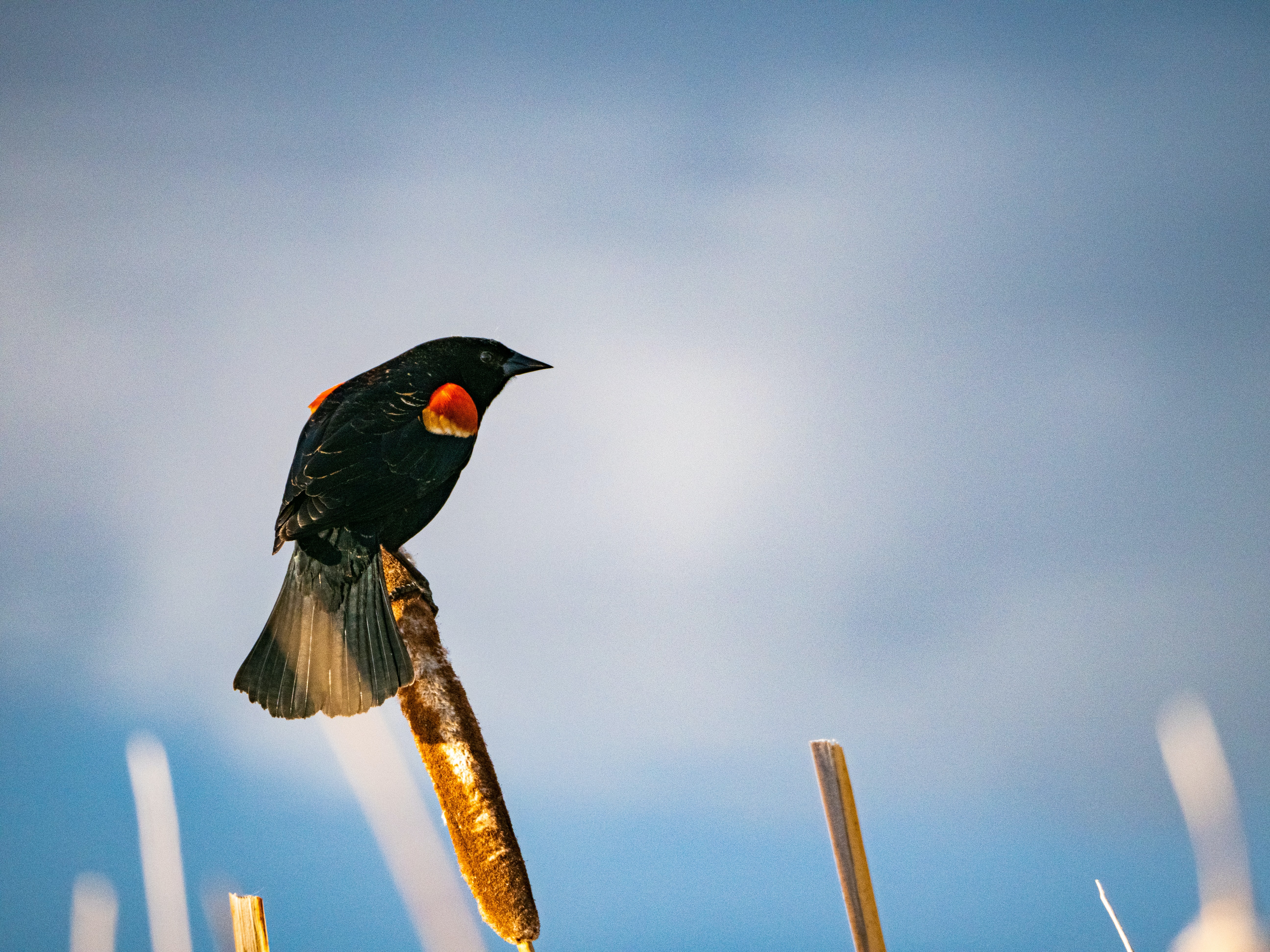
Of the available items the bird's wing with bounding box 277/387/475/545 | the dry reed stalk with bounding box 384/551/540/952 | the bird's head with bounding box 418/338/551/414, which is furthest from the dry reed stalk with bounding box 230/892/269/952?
the bird's head with bounding box 418/338/551/414

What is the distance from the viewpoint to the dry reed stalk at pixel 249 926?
2365mm

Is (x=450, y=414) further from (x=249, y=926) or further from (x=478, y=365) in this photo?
(x=249, y=926)

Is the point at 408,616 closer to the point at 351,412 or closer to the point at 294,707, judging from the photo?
the point at 294,707

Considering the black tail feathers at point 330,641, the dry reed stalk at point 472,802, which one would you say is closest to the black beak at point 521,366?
the black tail feathers at point 330,641

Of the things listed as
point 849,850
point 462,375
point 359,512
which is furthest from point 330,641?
point 849,850

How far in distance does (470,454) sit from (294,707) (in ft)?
4.28

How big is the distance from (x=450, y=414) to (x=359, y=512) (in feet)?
2.04

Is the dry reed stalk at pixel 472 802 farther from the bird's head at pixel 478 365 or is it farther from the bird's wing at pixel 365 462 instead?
the bird's head at pixel 478 365

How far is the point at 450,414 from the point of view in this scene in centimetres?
390

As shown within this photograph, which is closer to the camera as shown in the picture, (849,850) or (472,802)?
(849,850)

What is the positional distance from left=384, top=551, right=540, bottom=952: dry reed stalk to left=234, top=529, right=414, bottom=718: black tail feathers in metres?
0.12

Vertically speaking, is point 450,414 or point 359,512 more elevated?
point 450,414

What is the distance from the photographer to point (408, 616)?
10.7ft

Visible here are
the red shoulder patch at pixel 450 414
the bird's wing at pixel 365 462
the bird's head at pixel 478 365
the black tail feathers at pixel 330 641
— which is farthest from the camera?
the bird's head at pixel 478 365
